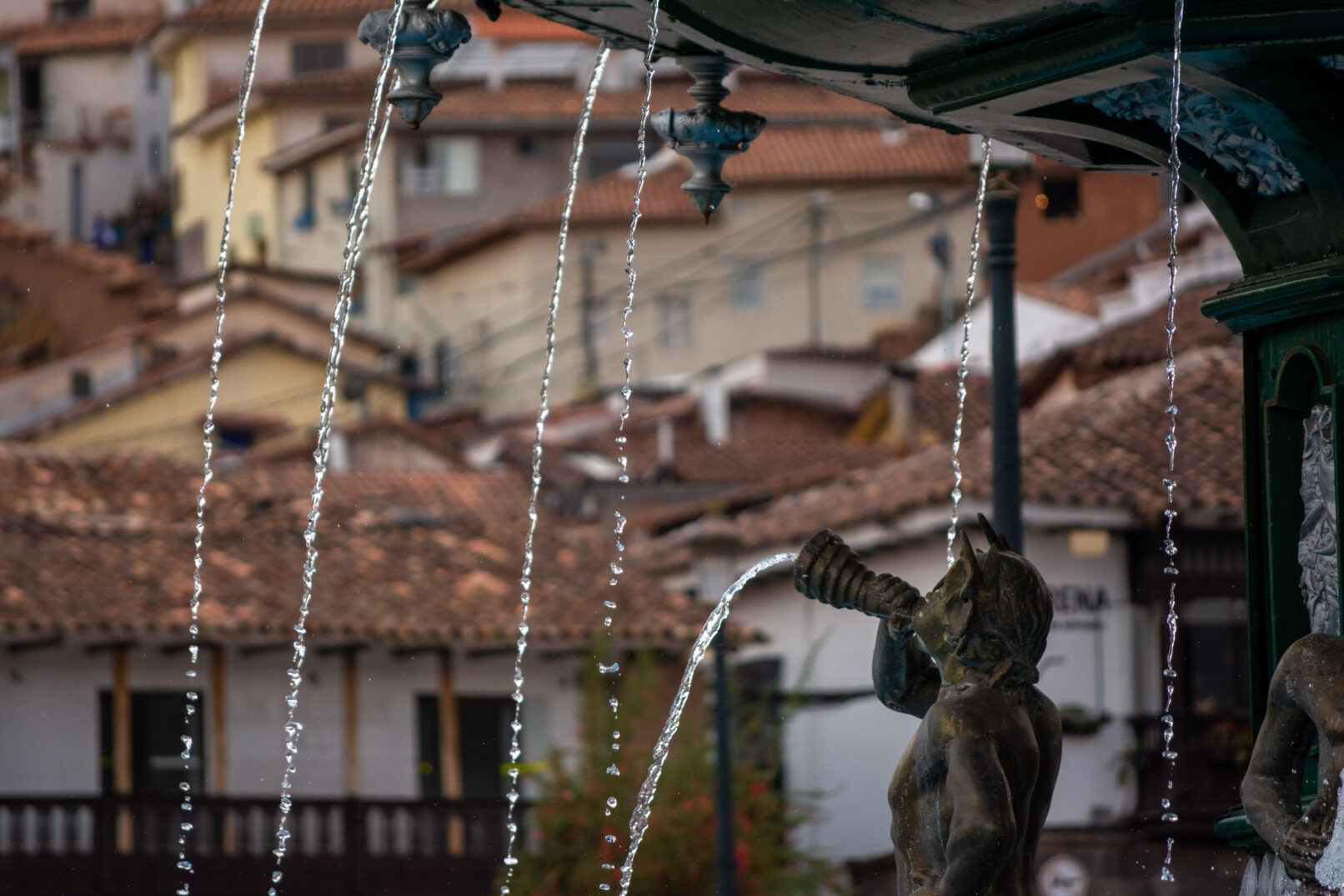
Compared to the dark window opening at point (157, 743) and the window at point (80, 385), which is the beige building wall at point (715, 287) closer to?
the window at point (80, 385)

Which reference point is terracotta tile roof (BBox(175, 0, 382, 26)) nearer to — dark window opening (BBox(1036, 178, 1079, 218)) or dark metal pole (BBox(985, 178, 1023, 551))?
dark window opening (BBox(1036, 178, 1079, 218))

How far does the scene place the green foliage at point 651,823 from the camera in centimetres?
2195

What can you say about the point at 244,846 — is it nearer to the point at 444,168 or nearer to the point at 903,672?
the point at 903,672

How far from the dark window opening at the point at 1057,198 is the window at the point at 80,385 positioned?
34.5 meters

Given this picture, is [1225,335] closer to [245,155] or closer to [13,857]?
[13,857]

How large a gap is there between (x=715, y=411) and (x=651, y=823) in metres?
17.3

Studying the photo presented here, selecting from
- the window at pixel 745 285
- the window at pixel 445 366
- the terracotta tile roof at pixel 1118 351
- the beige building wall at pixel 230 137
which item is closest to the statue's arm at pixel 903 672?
the terracotta tile roof at pixel 1118 351

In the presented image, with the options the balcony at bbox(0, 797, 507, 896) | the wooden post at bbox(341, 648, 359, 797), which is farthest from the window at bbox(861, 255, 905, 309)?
the balcony at bbox(0, 797, 507, 896)

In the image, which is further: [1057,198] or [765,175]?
[765,175]

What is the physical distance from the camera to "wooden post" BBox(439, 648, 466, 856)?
23.7 meters

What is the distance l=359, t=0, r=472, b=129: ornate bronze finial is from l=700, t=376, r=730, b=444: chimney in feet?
104

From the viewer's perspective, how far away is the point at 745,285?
46906 mm

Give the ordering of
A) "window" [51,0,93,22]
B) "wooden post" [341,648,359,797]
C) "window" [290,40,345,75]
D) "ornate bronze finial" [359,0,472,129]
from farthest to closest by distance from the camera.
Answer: "window" [51,0,93,22] → "window" [290,40,345,75] → "wooden post" [341,648,359,797] → "ornate bronze finial" [359,0,472,129]

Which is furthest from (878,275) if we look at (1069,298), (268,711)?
A: (268,711)
